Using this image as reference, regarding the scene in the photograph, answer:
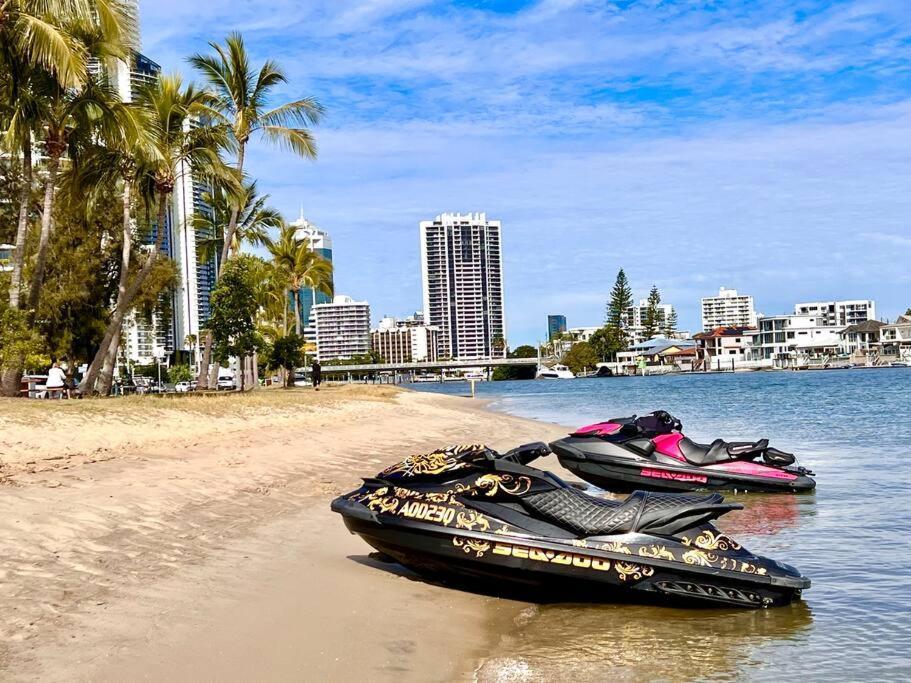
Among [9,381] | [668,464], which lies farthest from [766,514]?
[9,381]

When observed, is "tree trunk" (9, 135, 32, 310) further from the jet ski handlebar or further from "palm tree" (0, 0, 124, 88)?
the jet ski handlebar

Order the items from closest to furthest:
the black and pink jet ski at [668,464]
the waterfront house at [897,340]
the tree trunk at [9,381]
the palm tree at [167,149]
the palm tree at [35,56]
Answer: the black and pink jet ski at [668,464]
the palm tree at [35,56]
the tree trunk at [9,381]
the palm tree at [167,149]
the waterfront house at [897,340]

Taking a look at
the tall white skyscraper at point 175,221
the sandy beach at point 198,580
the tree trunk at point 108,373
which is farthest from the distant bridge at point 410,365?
the sandy beach at point 198,580

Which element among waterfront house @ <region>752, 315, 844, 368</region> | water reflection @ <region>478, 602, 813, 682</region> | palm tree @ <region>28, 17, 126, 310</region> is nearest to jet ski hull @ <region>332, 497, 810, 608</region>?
water reflection @ <region>478, 602, 813, 682</region>

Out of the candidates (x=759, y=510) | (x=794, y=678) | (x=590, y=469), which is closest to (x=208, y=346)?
(x=590, y=469)

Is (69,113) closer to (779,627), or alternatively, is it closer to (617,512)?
(617,512)

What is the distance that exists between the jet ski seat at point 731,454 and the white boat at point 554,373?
471ft

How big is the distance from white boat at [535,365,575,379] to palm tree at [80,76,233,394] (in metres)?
131

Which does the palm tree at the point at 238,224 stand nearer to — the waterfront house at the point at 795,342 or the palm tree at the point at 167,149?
the palm tree at the point at 167,149

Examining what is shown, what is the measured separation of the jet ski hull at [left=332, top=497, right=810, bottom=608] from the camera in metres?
6.66

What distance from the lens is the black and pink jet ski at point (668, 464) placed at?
1279cm

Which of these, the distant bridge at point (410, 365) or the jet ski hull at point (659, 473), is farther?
the distant bridge at point (410, 365)

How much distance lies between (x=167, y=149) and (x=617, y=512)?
74.3ft

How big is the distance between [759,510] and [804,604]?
4.62 meters
